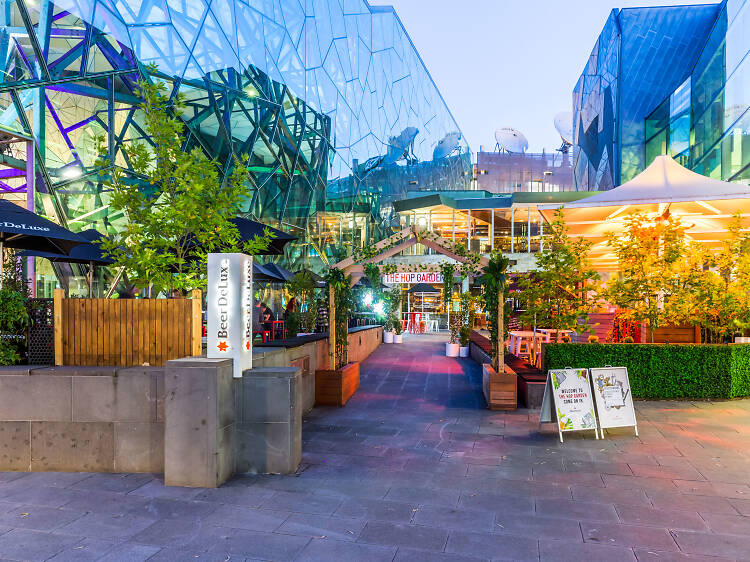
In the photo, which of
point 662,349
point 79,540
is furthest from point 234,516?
point 662,349

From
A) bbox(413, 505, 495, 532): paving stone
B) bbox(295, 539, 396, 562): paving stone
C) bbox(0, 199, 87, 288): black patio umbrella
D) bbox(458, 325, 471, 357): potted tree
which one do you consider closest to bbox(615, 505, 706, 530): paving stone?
bbox(413, 505, 495, 532): paving stone

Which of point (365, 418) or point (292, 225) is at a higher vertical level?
point (292, 225)

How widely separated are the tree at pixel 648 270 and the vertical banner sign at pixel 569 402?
3482 millimetres

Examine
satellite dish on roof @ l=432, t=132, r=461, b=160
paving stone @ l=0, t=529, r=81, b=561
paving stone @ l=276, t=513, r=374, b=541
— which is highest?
satellite dish on roof @ l=432, t=132, r=461, b=160

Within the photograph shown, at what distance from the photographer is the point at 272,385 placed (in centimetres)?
569

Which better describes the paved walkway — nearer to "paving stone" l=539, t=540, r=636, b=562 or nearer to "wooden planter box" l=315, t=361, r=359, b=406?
"paving stone" l=539, t=540, r=636, b=562

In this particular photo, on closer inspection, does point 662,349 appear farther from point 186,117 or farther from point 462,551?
point 186,117

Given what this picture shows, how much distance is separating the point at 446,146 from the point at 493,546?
63864 millimetres

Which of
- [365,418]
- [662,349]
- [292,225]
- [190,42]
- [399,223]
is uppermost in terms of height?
[190,42]

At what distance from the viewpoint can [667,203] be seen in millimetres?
11383

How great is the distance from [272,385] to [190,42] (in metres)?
16.7

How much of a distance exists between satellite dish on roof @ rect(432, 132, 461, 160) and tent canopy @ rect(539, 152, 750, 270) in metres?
47.1

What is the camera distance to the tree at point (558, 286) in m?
10.3

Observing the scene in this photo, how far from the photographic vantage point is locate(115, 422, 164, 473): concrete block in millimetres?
5621
